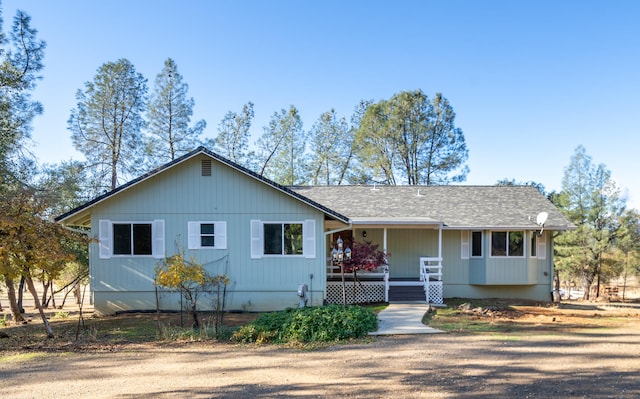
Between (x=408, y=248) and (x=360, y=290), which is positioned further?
(x=408, y=248)

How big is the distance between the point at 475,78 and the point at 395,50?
15.0 feet

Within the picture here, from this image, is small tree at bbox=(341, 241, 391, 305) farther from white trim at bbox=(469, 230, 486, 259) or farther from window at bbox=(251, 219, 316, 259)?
white trim at bbox=(469, 230, 486, 259)

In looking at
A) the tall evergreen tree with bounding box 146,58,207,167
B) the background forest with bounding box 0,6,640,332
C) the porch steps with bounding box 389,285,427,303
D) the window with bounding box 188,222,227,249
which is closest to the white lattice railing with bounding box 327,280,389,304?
the porch steps with bounding box 389,285,427,303

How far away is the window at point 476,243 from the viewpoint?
17.5 m

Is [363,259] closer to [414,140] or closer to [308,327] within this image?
[308,327]

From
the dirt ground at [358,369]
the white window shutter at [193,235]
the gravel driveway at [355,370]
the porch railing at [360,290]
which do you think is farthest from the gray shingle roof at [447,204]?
the gravel driveway at [355,370]

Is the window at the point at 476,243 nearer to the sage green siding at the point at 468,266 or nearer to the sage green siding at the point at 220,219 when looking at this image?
the sage green siding at the point at 468,266

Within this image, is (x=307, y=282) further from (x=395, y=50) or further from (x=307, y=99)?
(x=307, y=99)

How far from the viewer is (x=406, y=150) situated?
31.6m

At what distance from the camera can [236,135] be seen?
1255 inches

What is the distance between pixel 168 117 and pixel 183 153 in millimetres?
2435

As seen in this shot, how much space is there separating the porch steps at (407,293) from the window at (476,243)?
3294 mm

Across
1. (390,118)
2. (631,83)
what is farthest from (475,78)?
(390,118)

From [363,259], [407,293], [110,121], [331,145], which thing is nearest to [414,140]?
[331,145]
